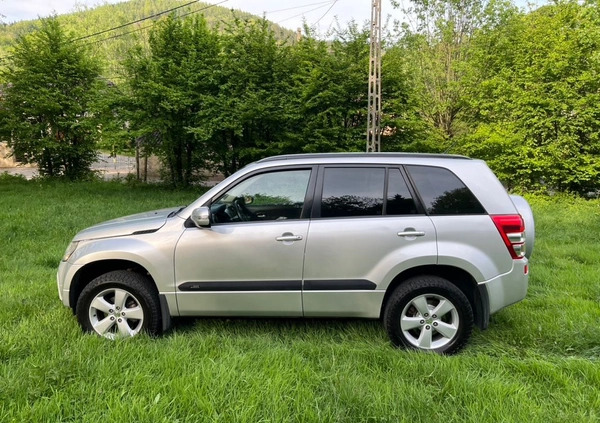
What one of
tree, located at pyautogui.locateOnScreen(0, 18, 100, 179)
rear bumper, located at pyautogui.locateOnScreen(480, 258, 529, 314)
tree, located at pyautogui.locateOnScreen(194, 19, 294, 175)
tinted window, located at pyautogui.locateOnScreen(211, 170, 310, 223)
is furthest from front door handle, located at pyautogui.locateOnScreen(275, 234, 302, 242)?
tree, located at pyautogui.locateOnScreen(0, 18, 100, 179)

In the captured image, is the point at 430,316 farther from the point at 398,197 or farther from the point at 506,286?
the point at 398,197

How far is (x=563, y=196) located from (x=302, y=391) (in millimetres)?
13061

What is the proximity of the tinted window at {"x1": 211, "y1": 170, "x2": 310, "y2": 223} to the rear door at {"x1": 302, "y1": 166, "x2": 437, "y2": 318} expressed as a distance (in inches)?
8.1

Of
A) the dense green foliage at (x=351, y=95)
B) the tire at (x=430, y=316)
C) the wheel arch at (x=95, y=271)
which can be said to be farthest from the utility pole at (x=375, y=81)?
the wheel arch at (x=95, y=271)

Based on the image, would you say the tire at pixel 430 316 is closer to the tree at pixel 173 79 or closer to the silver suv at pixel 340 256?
the silver suv at pixel 340 256

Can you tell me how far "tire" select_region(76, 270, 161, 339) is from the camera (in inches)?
131

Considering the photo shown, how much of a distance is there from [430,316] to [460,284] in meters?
0.41

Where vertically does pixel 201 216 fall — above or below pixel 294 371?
above

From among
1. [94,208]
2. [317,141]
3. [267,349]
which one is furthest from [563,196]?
[94,208]

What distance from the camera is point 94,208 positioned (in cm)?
1014

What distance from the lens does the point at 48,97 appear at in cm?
1531

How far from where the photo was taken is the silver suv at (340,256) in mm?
3191

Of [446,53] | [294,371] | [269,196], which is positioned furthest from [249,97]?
[294,371]

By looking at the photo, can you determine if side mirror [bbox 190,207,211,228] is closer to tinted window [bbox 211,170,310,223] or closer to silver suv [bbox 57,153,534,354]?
silver suv [bbox 57,153,534,354]
